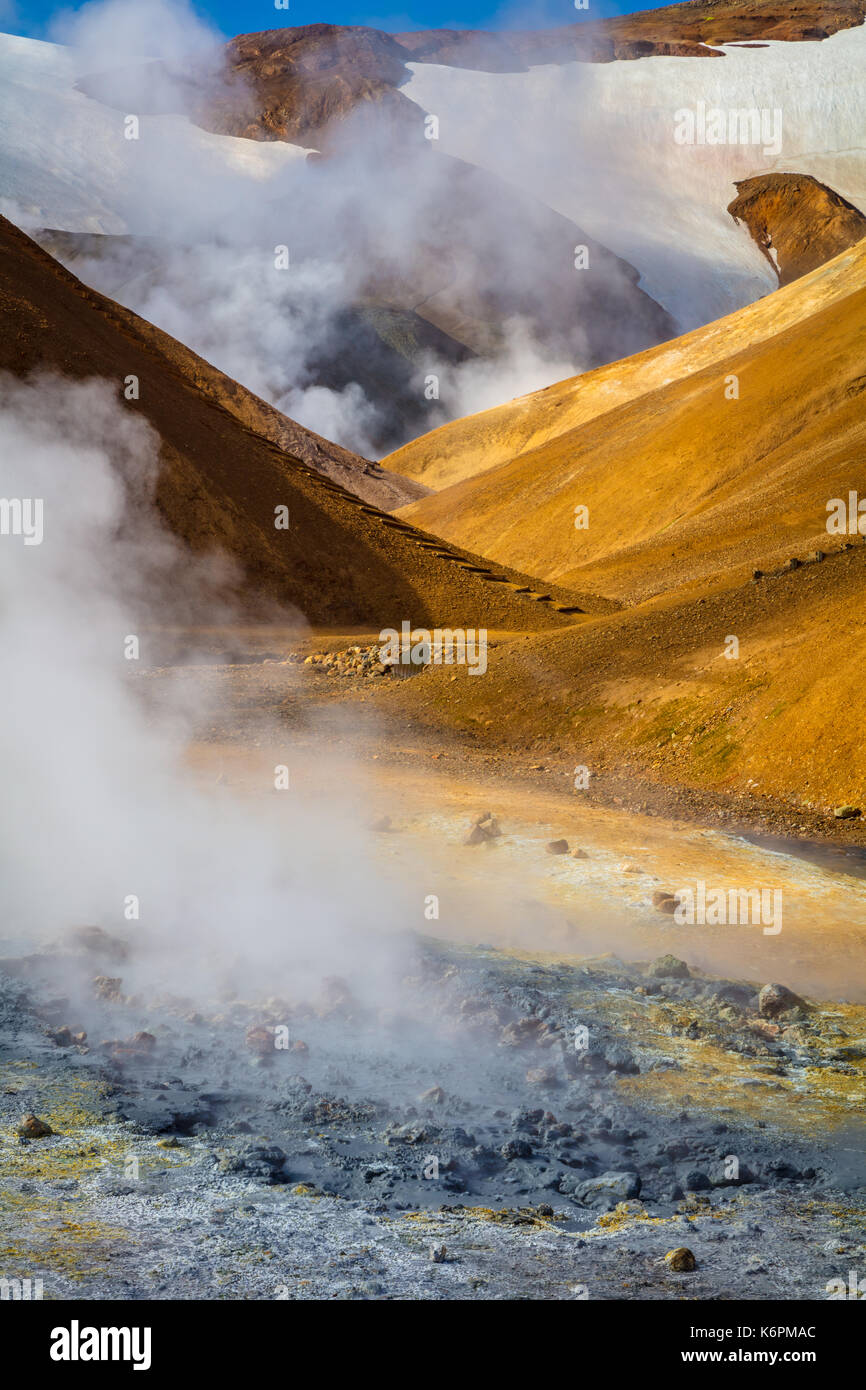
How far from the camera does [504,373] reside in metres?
109

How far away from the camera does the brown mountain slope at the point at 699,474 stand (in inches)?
1308

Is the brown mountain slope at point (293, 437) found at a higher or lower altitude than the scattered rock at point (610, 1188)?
higher

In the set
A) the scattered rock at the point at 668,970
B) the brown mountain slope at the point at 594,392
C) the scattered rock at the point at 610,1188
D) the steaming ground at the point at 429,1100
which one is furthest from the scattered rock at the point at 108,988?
the brown mountain slope at the point at 594,392

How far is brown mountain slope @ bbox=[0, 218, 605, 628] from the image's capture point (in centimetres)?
2908

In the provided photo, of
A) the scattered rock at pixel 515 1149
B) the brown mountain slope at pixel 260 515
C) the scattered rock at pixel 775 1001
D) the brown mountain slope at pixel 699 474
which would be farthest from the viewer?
the brown mountain slope at pixel 699 474

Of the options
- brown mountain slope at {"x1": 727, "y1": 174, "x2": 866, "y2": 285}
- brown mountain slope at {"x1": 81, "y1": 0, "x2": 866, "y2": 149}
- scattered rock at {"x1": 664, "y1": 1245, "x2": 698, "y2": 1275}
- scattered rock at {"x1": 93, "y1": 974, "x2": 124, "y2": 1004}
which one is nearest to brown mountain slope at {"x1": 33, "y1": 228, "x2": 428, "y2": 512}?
scattered rock at {"x1": 93, "y1": 974, "x2": 124, "y2": 1004}

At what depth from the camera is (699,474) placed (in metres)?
44.3

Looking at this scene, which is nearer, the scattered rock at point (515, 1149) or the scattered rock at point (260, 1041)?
the scattered rock at point (515, 1149)

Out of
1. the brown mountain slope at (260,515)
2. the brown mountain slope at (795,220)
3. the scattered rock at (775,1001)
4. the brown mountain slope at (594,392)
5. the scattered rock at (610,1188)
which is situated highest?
the brown mountain slope at (795,220)

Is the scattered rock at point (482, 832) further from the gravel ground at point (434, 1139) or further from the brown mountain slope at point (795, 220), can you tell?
the brown mountain slope at point (795, 220)

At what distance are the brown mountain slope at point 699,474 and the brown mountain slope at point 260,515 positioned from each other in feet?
19.9

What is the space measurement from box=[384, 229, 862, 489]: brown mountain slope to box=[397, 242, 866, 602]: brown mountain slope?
0.42 m

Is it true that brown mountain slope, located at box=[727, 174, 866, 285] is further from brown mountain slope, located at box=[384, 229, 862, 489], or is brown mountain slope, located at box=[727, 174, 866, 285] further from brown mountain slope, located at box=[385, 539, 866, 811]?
brown mountain slope, located at box=[385, 539, 866, 811]
